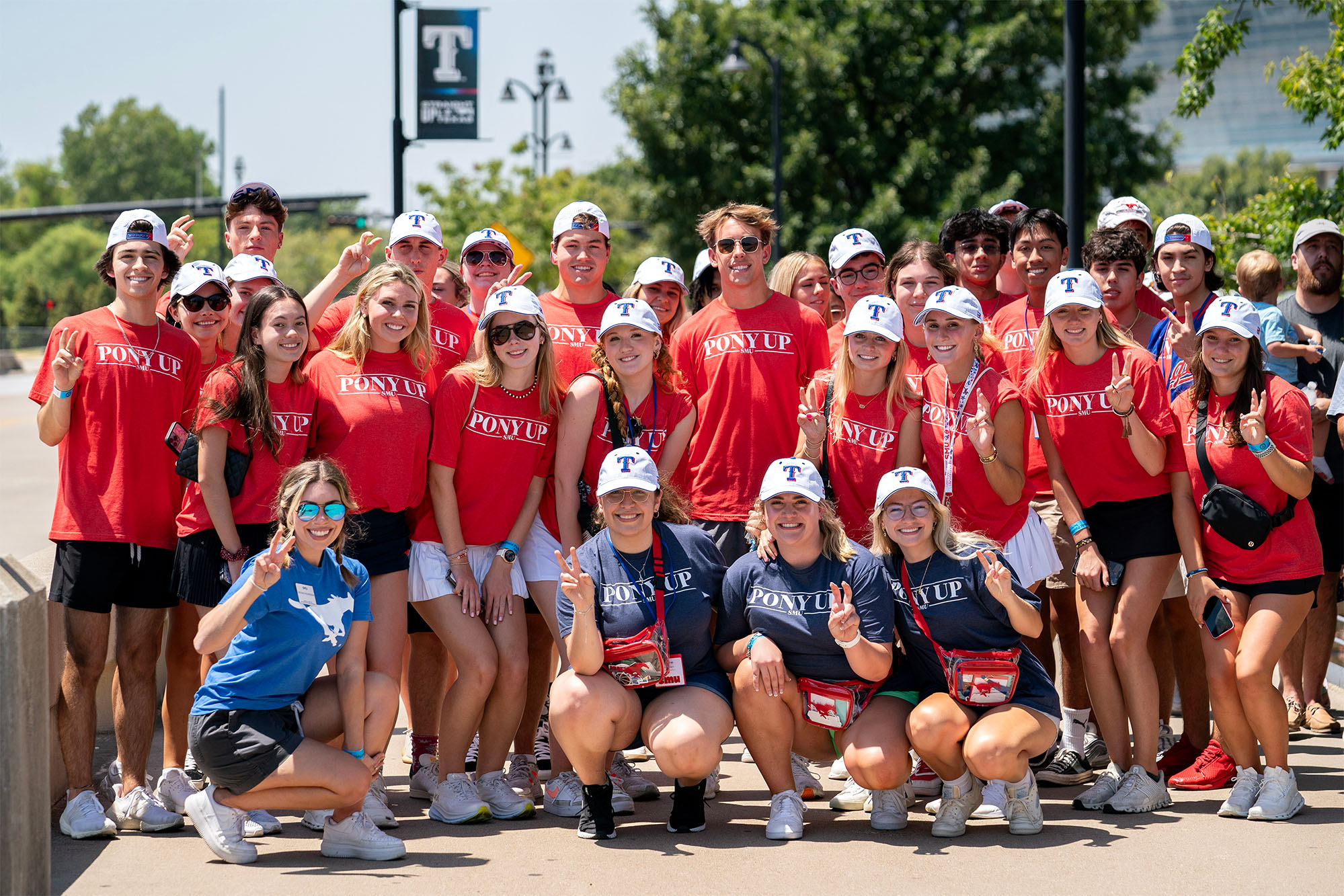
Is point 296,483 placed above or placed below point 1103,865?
above

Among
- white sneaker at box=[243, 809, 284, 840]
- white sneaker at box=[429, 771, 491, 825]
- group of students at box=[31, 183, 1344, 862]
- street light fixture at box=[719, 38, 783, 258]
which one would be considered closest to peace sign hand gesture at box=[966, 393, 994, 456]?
group of students at box=[31, 183, 1344, 862]

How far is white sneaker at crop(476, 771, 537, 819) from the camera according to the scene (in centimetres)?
559

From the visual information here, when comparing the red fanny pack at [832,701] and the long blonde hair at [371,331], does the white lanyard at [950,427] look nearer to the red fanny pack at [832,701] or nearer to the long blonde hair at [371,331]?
the red fanny pack at [832,701]

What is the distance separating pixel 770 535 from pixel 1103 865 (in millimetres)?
1821

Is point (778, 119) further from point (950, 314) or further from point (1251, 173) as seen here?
point (1251, 173)

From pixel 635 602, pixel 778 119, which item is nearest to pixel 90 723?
pixel 635 602

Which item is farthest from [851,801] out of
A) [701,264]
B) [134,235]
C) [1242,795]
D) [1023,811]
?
[134,235]

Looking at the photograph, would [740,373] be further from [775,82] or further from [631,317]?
[775,82]

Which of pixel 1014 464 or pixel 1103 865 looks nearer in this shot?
pixel 1103 865

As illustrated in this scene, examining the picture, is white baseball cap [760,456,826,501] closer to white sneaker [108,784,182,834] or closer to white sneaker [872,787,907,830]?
white sneaker [872,787,907,830]

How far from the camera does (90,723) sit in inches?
211

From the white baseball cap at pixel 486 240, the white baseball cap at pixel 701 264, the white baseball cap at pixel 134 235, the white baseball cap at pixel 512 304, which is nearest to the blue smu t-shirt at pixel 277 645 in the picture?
the white baseball cap at pixel 512 304

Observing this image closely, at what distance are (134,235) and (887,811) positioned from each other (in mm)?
4153

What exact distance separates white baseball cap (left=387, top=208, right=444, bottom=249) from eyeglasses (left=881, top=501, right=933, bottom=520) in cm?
285
